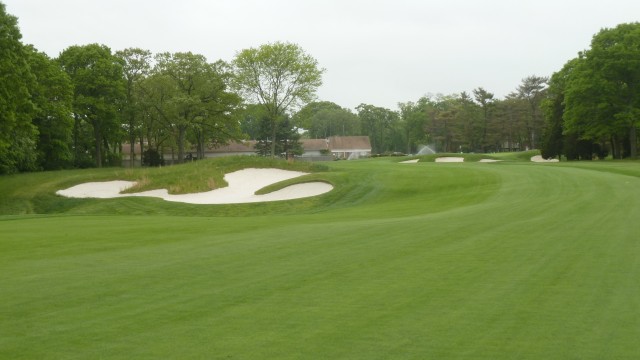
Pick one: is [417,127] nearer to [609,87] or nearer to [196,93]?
[196,93]

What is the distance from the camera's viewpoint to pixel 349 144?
137875 millimetres

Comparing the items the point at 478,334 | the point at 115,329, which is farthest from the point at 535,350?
the point at 115,329

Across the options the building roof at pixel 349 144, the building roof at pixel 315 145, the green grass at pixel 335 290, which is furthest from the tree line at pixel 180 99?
the building roof at pixel 349 144

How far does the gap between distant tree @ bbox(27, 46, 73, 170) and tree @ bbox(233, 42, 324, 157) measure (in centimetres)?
1780

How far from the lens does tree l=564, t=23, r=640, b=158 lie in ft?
155

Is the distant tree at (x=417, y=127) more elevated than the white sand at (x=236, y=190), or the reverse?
the distant tree at (x=417, y=127)

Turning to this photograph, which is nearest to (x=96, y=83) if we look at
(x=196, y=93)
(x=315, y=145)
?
(x=196, y=93)

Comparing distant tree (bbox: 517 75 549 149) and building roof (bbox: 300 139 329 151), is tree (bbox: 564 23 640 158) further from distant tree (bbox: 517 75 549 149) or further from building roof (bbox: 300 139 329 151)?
building roof (bbox: 300 139 329 151)

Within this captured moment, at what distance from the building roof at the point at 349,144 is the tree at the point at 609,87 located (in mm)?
86847

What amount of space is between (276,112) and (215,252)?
5355 centimetres

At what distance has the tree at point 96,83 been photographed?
2432 inches

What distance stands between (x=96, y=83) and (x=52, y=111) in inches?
443

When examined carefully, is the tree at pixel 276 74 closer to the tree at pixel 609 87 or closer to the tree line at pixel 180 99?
the tree line at pixel 180 99

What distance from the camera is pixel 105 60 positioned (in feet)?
206
